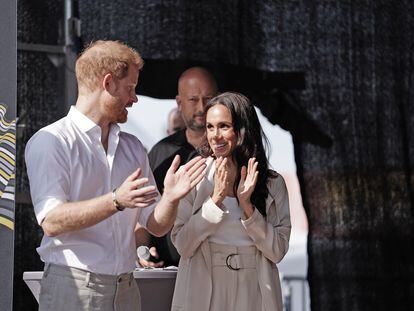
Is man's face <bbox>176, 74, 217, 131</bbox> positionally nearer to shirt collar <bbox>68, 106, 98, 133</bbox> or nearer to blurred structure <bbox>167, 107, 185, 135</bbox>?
blurred structure <bbox>167, 107, 185, 135</bbox>

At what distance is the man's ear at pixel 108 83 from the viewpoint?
2.95m

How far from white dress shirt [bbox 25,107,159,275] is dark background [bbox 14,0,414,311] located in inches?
77.9

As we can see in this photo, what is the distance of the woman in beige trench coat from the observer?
10.8 feet

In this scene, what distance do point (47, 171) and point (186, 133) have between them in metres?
1.73

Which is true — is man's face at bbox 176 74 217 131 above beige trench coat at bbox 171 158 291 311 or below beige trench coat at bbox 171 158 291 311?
above

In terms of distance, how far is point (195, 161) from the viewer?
291cm

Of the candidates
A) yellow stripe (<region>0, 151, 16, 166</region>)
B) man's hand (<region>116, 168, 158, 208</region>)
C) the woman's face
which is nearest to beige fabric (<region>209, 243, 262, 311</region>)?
the woman's face

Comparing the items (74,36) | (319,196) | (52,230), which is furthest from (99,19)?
(52,230)

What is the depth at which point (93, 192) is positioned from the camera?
9.52ft

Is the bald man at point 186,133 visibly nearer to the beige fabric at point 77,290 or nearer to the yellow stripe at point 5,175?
the beige fabric at point 77,290

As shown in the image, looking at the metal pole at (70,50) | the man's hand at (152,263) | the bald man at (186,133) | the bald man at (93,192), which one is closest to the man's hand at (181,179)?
the bald man at (93,192)

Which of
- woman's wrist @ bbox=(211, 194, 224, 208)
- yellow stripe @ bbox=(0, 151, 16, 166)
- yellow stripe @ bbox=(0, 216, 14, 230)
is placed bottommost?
yellow stripe @ bbox=(0, 216, 14, 230)

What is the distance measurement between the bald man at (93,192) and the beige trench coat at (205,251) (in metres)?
0.29

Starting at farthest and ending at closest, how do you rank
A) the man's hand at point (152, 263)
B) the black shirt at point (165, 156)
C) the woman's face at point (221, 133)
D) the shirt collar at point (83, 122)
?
the black shirt at point (165, 156)
the man's hand at point (152, 263)
the woman's face at point (221, 133)
the shirt collar at point (83, 122)
